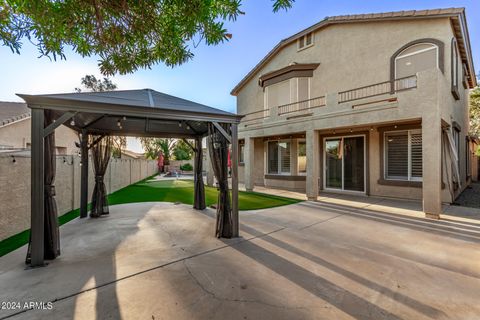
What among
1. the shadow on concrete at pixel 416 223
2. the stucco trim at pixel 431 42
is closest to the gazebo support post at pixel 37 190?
the shadow on concrete at pixel 416 223

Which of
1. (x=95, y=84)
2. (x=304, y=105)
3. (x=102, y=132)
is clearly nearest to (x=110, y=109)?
(x=102, y=132)

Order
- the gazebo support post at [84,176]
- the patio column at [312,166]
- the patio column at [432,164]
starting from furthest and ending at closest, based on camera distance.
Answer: the patio column at [312,166] < the gazebo support post at [84,176] < the patio column at [432,164]

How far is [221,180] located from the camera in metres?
5.09

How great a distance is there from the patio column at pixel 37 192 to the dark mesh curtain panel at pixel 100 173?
3.19m

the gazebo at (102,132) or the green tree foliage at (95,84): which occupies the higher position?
the green tree foliage at (95,84)

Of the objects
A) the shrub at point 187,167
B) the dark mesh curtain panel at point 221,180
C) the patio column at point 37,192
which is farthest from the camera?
the shrub at point 187,167

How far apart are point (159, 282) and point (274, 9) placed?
4571mm

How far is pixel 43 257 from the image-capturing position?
11.7 feet

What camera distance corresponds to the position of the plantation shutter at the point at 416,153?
8320 millimetres

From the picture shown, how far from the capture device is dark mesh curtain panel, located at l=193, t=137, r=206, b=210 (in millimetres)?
7598

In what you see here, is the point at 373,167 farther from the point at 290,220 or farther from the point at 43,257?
the point at 43,257

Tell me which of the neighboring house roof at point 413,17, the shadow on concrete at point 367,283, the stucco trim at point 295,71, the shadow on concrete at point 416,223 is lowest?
the shadow on concrete at point 367,283

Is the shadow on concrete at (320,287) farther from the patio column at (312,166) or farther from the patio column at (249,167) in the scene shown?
the patio column at (249,167)

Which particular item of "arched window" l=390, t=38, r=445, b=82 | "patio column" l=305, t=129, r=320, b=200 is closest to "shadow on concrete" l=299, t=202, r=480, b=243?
"patio column" l=305, t=129, r=320, b=200
